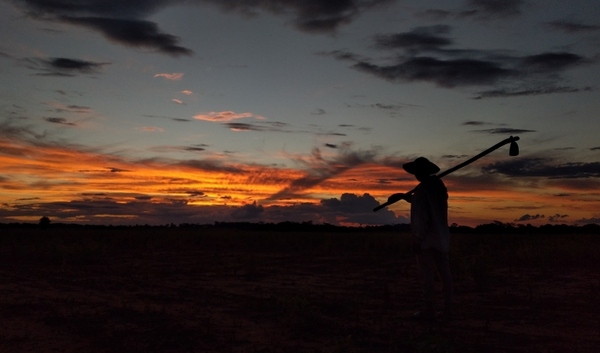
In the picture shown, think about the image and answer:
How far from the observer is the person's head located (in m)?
8.35

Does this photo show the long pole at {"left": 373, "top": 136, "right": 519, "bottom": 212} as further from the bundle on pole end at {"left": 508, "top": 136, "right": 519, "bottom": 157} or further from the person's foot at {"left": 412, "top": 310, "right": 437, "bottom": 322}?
the person's foot at {"left": 412, "top": 310, "right": 437, "bottom": 322}

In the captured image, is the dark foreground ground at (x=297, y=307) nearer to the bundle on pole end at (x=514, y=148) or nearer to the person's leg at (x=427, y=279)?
the person's leg at (x=427, y=279)

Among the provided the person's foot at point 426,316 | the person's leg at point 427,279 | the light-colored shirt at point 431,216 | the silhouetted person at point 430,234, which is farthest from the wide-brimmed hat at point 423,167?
the person's foot at point 426,316

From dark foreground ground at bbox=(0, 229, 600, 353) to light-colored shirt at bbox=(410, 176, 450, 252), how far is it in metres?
1.08

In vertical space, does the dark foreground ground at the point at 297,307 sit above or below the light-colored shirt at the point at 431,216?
below

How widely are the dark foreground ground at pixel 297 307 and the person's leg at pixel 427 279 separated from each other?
32 cm

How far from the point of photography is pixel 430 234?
811cm

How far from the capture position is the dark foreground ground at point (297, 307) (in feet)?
22.1

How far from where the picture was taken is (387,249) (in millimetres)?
24562

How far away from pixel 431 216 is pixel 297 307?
2180mm

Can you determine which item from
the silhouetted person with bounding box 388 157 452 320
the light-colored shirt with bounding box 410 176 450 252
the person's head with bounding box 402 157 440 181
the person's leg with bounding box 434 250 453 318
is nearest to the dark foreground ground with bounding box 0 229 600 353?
the person's leg with bounding box 434 250 453 318

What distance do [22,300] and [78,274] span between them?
462 centimetres

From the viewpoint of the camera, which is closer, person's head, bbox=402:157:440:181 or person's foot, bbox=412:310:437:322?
person's foot, bbox=412:310:437:322

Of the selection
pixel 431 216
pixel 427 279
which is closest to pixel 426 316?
pixel 427 279
